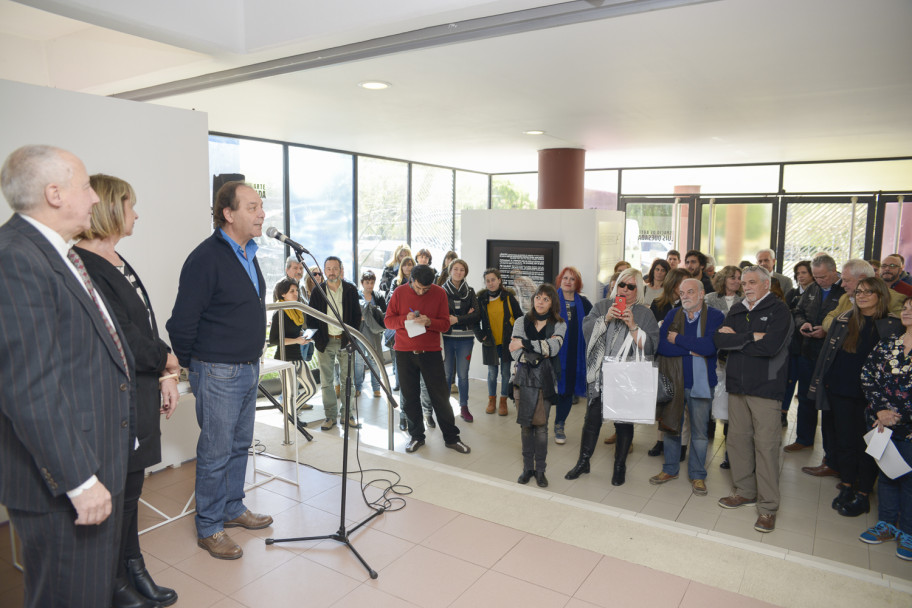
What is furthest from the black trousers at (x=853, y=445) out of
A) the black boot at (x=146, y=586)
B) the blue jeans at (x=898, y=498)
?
the black boot at (x=146, y=586)

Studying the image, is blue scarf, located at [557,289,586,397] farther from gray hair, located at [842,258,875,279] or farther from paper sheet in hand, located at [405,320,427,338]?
gray hair, located at [842,258,875,279]

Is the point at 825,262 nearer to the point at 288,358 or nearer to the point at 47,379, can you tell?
the point at 288,358

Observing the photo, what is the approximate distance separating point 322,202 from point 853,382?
7.28 metres

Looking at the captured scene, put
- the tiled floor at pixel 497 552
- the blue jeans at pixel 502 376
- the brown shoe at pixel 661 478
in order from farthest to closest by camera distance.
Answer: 1. the blue jeans at pixel 502 376
2. the brown shoe at pixel 661 478
3. the tiled floor at pixel 497 552

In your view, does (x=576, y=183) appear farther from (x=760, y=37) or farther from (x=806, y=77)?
(x=760, y=37)

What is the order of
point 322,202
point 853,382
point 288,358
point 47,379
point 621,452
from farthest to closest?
point 322,202
point 288,358
point 621,452
point 853,382
point 47,379

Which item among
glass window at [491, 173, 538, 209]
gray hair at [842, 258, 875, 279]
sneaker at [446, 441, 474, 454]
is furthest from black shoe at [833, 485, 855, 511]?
glass window at [491, 173, 538, 209]

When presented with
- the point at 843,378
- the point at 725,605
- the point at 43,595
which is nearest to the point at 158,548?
the point at 43,595

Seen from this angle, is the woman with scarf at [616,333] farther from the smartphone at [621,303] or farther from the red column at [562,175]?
the red column at [562,175]

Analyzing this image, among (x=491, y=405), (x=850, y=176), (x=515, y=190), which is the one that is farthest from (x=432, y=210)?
(x=850, y=176)

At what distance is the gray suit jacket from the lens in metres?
1.54

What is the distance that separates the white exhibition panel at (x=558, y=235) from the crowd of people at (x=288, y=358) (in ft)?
3.39

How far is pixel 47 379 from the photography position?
1.58 metres

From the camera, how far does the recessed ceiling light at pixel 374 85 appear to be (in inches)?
189
